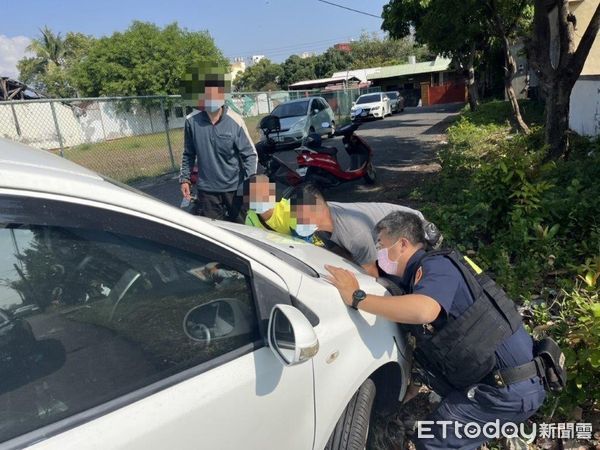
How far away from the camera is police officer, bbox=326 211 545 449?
1979 mm

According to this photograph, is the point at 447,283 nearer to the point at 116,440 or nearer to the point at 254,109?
the point at 116,440

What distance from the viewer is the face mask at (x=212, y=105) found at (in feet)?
13.0

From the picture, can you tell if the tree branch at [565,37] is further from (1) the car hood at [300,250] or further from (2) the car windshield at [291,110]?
(2) the car windshield at [291,110]

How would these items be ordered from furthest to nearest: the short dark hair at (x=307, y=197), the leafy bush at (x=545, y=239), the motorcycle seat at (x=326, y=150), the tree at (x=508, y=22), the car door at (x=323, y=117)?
the car door at (x=323, y=117)
the tree at (x=508, y=22)
the motorcycle seat at (x=326, y=150)
the short dark hair at (x=307, y=197)
the leafy bush at (x=545, y=239)

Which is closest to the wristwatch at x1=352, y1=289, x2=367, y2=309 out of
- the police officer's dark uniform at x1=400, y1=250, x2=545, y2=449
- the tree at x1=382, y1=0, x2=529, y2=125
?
the police officer's dark uniform at x1=400, y1=250, x2=545, y2=449

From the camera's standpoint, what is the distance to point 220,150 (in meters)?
Answer: 4.09

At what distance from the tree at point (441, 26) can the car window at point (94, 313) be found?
1017 cm

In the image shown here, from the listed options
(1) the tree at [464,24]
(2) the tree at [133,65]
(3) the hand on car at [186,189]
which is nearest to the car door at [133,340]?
(3) the hand on car at [186,189]

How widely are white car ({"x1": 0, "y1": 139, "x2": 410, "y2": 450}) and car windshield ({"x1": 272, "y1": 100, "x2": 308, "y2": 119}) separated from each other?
13613 mm

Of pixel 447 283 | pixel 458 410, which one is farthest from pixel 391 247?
pixel 458 410

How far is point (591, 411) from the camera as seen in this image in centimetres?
265

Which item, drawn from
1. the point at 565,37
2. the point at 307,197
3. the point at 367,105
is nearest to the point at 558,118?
the point at 565,37

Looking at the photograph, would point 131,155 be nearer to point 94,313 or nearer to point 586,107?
point 586,107

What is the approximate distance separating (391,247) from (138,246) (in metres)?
1.26
